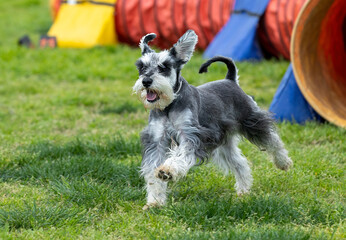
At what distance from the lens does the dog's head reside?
13.6 ft

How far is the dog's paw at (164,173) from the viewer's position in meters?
4.04

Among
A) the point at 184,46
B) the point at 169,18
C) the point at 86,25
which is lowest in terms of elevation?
the point at 86,25

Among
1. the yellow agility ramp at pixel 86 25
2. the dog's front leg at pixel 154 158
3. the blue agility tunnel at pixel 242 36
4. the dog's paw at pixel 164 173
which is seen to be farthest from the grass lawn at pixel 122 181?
the yellow agility ramp at pixel 86 25

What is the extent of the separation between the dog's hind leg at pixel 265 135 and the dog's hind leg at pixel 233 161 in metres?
0.17

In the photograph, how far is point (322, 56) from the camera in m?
7.16

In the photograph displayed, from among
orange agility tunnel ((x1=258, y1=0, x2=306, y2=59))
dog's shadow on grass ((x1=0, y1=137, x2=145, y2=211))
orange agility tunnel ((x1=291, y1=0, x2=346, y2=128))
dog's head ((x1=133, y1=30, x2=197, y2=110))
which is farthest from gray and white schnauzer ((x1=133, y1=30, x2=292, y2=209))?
orange agility tunnel ((x1=258, y1=0, x2=306, y2=59))

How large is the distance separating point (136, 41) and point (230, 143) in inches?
284

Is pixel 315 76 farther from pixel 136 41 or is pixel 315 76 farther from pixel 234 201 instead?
pixel 136 41

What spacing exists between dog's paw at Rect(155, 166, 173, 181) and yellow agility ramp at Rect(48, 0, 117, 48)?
795 centimetres

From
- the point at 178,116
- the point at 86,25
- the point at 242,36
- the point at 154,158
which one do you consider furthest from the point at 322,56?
→ the point at 86,25

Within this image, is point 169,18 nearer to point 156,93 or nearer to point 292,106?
point 292,106

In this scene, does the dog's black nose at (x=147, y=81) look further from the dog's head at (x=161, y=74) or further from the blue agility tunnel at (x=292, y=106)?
the blue agility tunnel at (x=292, y=106)

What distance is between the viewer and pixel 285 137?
20.7ft

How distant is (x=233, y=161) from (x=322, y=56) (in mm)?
2738
